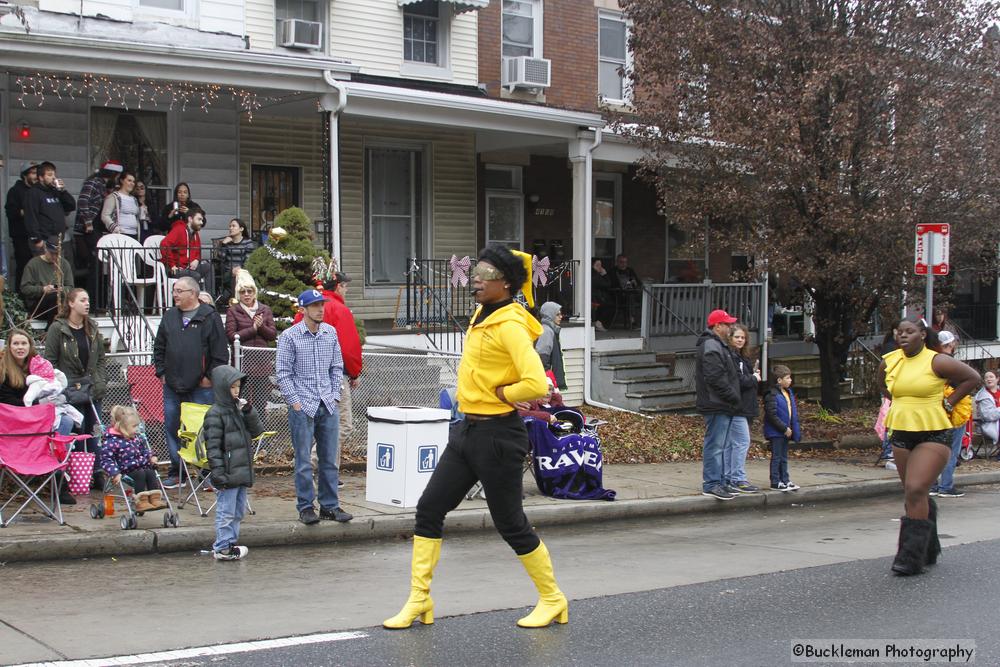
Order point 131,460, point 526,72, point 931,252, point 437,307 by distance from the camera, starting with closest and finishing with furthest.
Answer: point 131,460 → point 931,252 → point 437,307 → point 526,72

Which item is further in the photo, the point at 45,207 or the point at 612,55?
the point at 612,55

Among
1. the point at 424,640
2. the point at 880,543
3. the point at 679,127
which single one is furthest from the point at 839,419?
the point at 424,640

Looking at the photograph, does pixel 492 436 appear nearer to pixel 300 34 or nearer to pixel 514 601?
pixel 514 601

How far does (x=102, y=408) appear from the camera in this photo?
A: 1109 centimetres

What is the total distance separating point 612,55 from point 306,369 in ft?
46.2

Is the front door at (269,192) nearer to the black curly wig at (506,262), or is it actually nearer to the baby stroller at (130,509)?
the baby stroller at (130,509)

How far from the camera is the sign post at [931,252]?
14367 mm

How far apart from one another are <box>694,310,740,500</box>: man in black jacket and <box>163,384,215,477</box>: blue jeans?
485 centimetres

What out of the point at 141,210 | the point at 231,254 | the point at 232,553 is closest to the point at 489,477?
the point at 232,553

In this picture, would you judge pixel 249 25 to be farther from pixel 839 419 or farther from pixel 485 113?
pixel 839 419

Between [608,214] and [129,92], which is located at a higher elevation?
[129,92]

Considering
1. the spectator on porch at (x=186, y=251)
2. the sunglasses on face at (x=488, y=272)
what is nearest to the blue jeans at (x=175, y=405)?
the spectator on porch at (x=186, y=251)

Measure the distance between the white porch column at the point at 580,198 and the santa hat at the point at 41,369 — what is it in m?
9.78

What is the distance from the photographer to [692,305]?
64.6 ft
